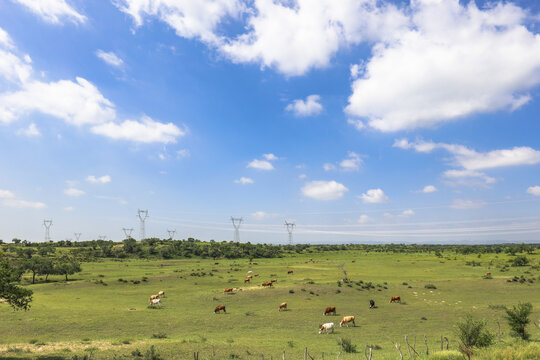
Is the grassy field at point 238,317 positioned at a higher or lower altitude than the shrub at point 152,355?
lower

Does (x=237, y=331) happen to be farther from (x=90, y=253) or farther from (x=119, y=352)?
(x=90, y=253)

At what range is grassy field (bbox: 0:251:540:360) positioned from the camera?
28.6 metres

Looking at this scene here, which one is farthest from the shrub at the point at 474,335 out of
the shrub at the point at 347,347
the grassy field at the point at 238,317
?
the shrub at the point at 347,347

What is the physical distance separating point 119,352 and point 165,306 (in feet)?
77.6

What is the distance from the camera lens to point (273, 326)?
38781 millimetres

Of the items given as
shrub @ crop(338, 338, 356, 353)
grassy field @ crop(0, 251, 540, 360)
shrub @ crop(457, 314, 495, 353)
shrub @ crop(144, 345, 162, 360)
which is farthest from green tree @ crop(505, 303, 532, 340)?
shrub @ crop(144, 345, 162, 360)

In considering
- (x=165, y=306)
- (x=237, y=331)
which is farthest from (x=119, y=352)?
(x=165, y=306)

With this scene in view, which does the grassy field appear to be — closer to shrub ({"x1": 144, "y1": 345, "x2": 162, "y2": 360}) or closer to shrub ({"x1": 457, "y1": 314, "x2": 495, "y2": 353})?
shrub ({"x1": 144, "y1": 345, "x2": 162, "y2": 360})

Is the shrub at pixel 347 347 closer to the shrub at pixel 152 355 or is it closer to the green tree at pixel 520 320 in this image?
the green tree at pixel 520 320

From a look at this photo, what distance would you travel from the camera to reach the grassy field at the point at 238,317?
28562 mm

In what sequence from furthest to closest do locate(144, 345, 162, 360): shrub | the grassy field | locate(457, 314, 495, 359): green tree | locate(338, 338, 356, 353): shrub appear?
1. the grassy field
2. locate(338, 338, 356, 353): shrub
3. locate(144, 345, 162, 360): shrub
4. locate(457, 314, 495, 359): green tree

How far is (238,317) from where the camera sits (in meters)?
43.0

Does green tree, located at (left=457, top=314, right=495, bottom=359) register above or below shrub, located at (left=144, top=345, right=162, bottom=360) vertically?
above

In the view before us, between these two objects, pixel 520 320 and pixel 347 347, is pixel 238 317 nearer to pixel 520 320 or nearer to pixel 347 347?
pixel 347 347
